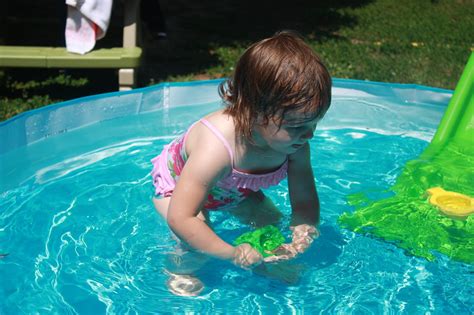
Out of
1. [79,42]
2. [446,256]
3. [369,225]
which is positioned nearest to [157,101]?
[79,42]

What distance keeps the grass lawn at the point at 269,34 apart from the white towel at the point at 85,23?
45 centimetres

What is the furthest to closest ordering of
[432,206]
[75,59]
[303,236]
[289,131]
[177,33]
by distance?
1. [177,33]
2. [75,59]
3. [432,206]
4. [303,236]
5. [289,131]

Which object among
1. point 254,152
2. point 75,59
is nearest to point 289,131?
point 254,152

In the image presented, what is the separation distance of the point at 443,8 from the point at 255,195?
256 inches

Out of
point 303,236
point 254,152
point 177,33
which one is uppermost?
point 254,152

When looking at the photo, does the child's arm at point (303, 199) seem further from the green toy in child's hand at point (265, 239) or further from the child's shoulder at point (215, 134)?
the child's shoulder at point (215, 134)

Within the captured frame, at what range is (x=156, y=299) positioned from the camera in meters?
2.68

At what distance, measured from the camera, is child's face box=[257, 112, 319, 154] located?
2361 mm

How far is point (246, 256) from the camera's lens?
101 inches

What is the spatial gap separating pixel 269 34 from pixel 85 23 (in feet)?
9.70

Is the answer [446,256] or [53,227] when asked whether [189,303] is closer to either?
[53,227]

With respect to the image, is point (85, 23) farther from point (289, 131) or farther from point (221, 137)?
point (289, 131)

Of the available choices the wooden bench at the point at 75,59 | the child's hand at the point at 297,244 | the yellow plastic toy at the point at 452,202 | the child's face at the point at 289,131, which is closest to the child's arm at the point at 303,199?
the child's hand at the point at 297,244

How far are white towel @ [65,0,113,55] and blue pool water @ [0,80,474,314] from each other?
568 millimetres
